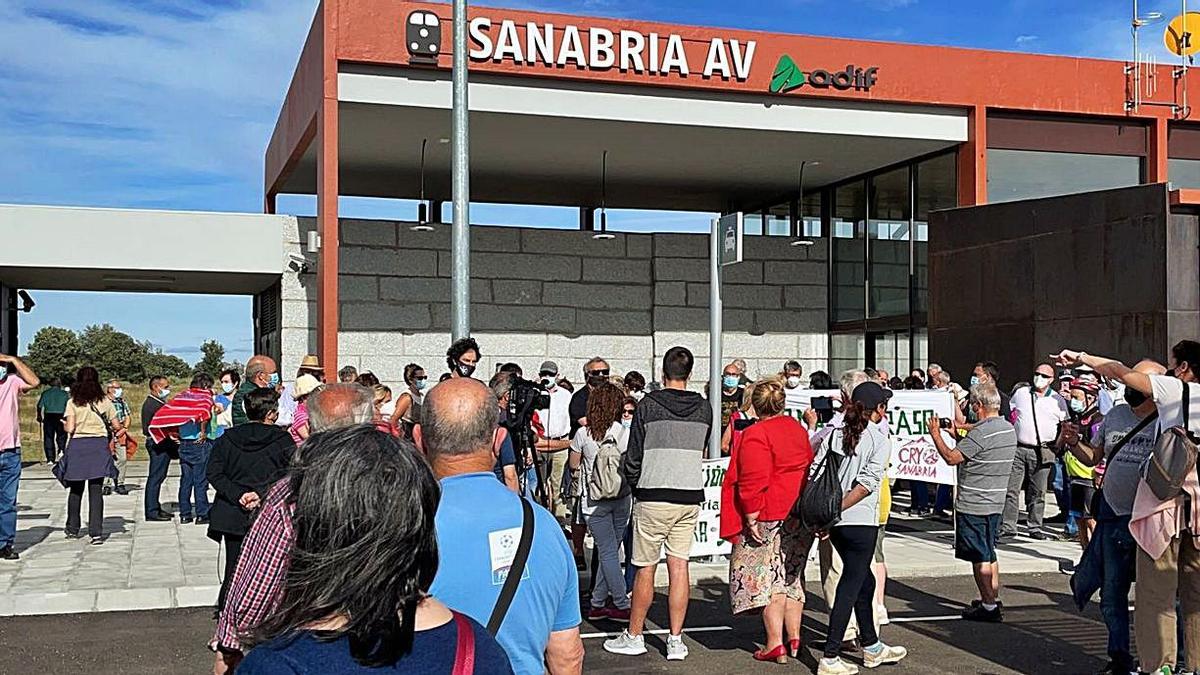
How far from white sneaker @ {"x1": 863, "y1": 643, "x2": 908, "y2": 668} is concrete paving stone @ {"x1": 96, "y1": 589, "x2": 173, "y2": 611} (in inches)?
217

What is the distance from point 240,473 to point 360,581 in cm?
504

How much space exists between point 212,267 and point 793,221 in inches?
471

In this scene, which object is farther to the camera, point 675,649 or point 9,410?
point 9,410

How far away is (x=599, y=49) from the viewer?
18.2 meters

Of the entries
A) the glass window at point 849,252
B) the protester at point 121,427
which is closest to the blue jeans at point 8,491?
the protester at point 121,427

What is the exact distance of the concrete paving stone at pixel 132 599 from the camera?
9.72m

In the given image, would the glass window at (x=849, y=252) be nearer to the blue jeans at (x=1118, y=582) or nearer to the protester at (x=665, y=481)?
the protester at (x=665, y=481)

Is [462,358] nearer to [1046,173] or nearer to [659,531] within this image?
[659,531]

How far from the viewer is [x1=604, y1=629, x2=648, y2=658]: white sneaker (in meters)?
8.08

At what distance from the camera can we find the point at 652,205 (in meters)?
28.8

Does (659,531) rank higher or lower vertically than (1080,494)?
higher

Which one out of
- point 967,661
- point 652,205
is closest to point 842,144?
point 652,205

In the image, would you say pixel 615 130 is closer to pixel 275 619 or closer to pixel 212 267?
pixel 212 267

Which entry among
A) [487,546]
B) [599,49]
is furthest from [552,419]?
[487,546]
